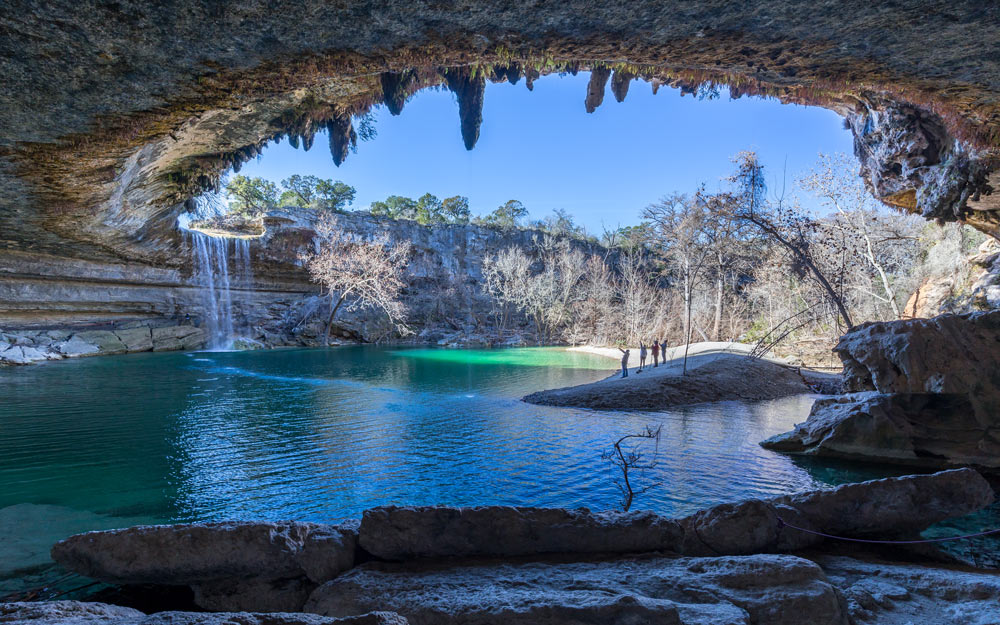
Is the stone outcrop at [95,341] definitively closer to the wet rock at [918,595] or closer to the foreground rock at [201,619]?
the foreground rock at [201,619]

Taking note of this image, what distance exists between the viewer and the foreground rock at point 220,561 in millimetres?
3037

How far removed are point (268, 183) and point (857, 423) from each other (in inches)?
2057

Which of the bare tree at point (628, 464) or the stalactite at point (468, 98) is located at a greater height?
A: the stalactite at point (468, 98)

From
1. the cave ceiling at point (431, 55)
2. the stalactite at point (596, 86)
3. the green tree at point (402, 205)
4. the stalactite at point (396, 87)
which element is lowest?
the cave ceiling at point (431, 55)

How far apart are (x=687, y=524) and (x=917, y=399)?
19.4ft

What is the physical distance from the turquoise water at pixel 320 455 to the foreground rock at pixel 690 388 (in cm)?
64

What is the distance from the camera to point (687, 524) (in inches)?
145

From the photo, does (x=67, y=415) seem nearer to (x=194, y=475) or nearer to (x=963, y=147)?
(x=194, y=475)

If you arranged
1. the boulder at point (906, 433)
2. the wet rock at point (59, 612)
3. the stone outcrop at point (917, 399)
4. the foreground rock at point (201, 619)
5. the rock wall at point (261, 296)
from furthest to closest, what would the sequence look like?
the rock wall at point (261, 296) < the boulder at point (906, 433) < the stone outcrop at point (917, 399) < the wet rock at point (59, 612) < the foreground rock at point (201, 619)

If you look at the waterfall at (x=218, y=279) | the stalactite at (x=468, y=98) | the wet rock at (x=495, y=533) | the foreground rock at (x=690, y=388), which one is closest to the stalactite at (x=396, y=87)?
the stalactite at (x=468, y=98)

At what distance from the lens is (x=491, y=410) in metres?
11.1

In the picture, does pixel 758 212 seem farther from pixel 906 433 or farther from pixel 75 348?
pixel 75 348

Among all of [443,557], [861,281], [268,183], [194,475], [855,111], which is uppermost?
[268,183]

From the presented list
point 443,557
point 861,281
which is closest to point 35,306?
point 443,557
